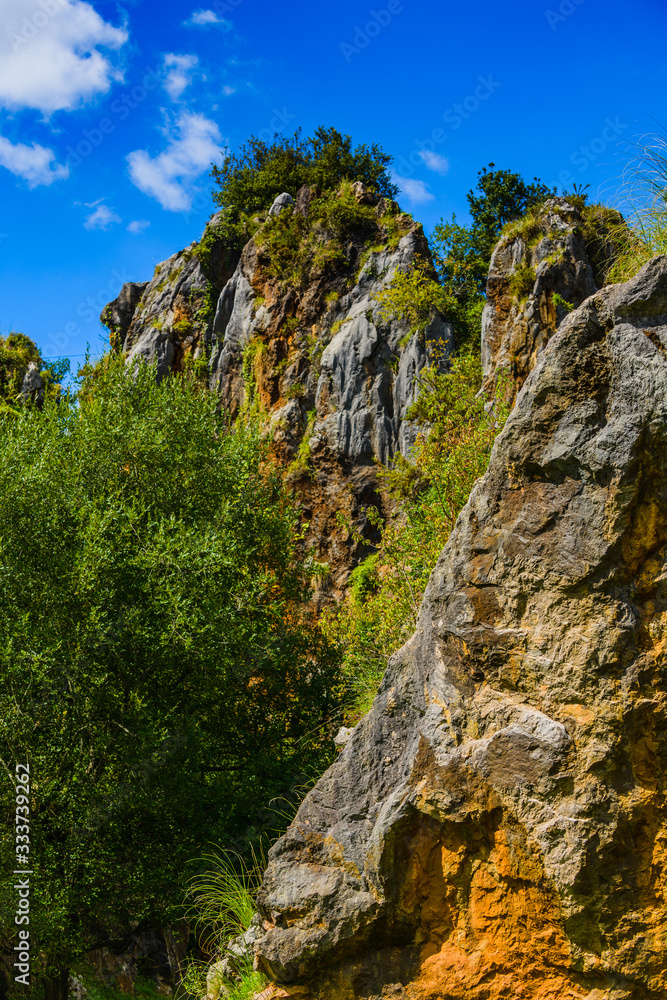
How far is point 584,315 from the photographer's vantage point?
14.6 feet

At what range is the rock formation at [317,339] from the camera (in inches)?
879

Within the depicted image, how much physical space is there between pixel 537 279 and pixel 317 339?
882 centimetres

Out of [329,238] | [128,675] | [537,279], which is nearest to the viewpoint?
[128,675]

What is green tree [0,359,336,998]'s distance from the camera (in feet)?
29.8

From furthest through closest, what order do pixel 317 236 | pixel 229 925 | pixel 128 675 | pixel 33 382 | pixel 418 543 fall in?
1. pixel 33 382
2. pixel 317 236
3. pixel 418 543
4. pixel 128 675
5. pixel 229 925

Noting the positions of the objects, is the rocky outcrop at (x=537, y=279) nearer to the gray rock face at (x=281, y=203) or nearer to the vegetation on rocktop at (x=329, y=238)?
the vegetation on rocktop at (x=329, y=238)

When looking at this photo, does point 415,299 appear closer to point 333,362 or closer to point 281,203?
point 333,362

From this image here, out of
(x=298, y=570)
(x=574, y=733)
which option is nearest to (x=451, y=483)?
(x=298, y=570)

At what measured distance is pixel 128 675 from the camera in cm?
1011

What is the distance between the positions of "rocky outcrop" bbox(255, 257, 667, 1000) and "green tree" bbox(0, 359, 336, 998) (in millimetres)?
4937

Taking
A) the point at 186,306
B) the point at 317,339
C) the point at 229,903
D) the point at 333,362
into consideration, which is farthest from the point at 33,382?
the point at 229,903

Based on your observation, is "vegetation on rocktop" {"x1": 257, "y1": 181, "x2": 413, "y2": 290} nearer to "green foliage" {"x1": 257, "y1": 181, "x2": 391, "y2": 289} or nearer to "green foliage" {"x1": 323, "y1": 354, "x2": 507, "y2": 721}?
"green foliage" {"x1": 257, "y1": 181, "x2": 391, "y2": 289}

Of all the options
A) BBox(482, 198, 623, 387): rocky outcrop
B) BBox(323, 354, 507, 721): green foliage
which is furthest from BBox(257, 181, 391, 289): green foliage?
BBox(323, 354, 507, 721): green foliage

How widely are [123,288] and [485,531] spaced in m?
33.6
